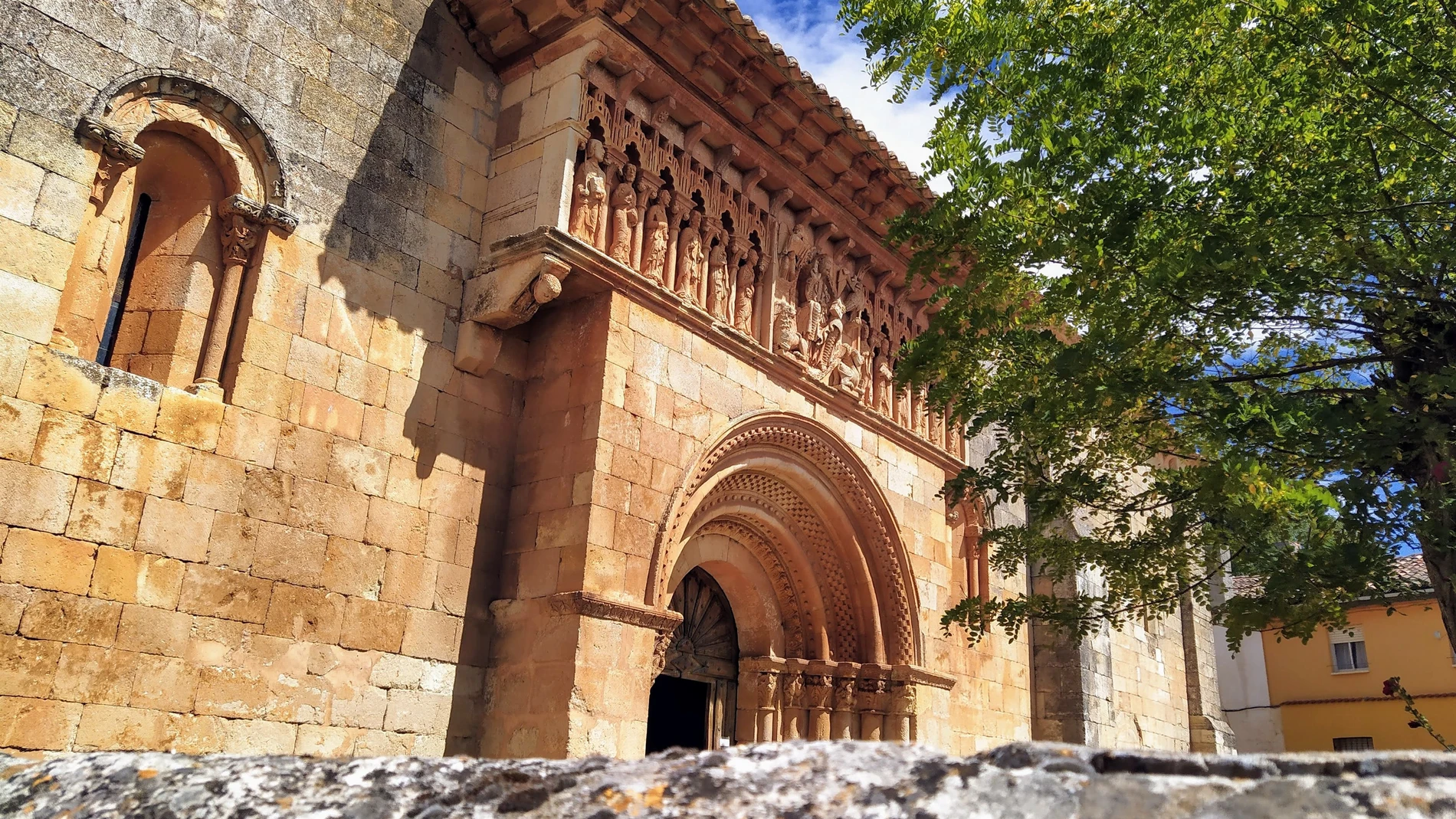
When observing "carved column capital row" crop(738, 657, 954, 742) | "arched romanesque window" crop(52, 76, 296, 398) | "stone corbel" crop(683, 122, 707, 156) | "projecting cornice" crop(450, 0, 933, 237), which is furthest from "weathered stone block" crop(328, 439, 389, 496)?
"carved column capital row" crop(738, 657, 954, 742)

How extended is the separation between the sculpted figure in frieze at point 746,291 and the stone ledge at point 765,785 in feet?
24.4

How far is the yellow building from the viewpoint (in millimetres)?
22281

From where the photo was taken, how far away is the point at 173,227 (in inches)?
263

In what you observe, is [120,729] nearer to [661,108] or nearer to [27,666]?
[27,666]

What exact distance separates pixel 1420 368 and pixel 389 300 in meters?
6.48

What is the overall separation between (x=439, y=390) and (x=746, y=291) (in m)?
2.95

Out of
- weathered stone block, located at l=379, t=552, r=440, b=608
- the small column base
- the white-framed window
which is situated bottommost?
weathered stone block, located at l=379, t=552, r=440, b=608

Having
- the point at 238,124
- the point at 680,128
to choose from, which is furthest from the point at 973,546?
the point at 238,124

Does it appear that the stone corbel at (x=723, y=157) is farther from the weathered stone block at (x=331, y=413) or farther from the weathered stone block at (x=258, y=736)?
the weathered stone block at (x=258, y=736)

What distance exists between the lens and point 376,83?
25.0ft

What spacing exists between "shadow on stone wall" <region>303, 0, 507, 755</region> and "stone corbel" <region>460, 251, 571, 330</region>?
0.48 ft

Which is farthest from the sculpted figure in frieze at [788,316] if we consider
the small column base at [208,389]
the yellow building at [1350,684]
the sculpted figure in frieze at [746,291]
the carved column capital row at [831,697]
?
the yellow building at [1350,684]

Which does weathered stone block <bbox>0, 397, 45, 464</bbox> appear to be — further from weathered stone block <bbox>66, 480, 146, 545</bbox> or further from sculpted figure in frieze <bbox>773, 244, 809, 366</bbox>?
sculpted figure in frieze <bbox>773, 244, 809, 366</bbox>

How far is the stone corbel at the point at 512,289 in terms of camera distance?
746 centimetres
